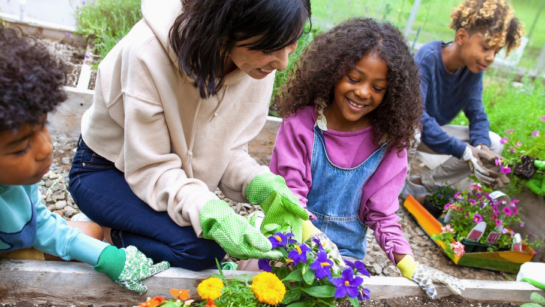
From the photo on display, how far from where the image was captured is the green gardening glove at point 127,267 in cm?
125

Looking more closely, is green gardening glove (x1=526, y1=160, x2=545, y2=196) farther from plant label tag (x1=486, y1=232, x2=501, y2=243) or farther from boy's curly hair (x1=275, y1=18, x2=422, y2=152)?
boy's curly hair (x1=275, y1=18, x2=422, y2=152)

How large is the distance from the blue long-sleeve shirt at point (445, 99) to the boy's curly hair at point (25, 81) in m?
2.20

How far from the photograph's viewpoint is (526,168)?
243cm

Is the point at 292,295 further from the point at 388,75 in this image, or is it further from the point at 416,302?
the point at 388,75

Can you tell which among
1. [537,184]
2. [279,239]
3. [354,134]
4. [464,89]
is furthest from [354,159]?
[464,89]

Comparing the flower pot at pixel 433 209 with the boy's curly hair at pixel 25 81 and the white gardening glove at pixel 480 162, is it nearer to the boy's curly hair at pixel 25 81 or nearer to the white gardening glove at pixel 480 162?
the white gardening glove at pixel 480 162

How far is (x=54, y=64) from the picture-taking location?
1.00 meters

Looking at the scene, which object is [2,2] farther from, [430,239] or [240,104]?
[430,239]

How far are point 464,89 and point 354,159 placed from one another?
1567 mm

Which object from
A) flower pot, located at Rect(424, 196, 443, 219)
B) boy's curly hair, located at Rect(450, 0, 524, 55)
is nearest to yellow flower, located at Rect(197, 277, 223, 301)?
flower pot, located at Rect(424, 196, 443, 219)

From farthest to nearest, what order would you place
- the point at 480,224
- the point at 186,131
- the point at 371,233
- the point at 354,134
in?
the point at 371,233
the point at 480,224
the point at 354,134
the point at 186,131

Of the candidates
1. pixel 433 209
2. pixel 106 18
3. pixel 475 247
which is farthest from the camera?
pixel 106 18

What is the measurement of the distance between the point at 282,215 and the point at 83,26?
2.94m

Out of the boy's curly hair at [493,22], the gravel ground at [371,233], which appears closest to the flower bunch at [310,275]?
the gravel ground at [371,233]
